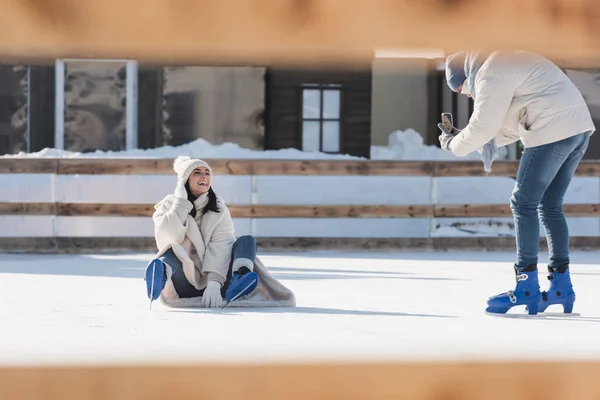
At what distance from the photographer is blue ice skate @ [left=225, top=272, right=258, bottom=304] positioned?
234 inches

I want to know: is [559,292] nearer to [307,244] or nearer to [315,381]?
[315,381]

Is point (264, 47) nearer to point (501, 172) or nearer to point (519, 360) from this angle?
point (519, 360)

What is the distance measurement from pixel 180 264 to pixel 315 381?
523 cm

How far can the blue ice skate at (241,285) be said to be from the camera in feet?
19.5

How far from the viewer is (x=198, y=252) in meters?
6.06

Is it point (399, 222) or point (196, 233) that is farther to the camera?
point (399, 222)

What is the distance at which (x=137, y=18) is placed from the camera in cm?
83

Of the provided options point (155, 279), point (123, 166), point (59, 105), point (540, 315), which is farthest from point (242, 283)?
point (59, 105)

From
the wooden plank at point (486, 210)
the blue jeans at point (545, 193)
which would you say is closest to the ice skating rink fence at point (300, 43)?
the blue jeans at point (545, 193)

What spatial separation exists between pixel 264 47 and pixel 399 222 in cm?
1456

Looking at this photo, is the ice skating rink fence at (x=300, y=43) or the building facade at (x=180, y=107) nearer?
the ice skating rink fence at (x=300, y=43)

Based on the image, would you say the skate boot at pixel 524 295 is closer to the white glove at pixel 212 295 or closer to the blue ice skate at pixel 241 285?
the blue ice skate at pixel 241 285

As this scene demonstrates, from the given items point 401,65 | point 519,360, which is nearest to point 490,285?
point 519,360

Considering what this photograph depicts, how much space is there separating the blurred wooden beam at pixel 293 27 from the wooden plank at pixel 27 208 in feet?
36.4
